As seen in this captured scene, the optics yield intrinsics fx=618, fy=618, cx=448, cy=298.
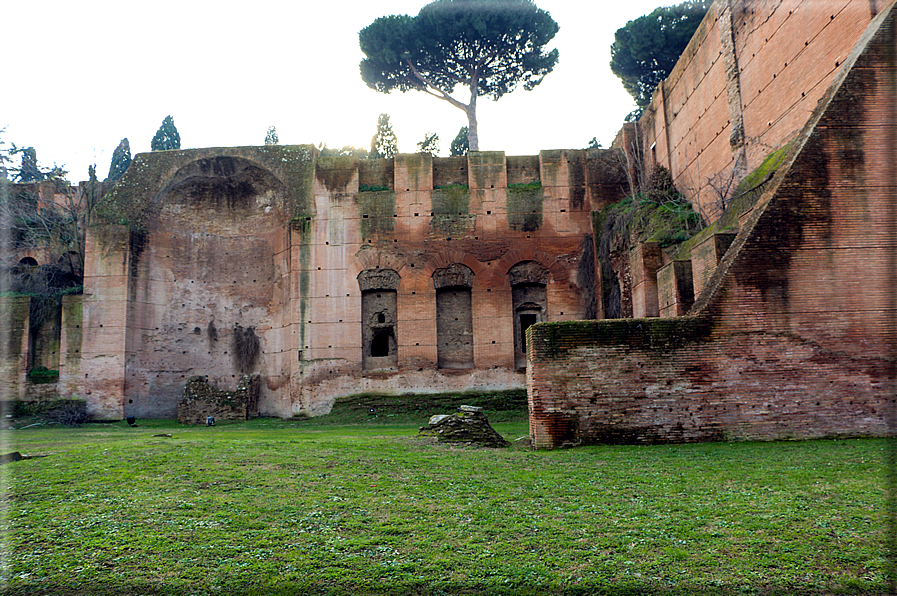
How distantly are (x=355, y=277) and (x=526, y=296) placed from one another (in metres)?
5.17

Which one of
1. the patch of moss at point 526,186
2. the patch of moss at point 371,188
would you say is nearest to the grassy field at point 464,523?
the patch of moss at point 526,186

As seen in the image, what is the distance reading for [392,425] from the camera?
15.5 meters

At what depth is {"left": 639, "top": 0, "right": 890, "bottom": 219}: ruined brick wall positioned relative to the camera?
33.8 ft

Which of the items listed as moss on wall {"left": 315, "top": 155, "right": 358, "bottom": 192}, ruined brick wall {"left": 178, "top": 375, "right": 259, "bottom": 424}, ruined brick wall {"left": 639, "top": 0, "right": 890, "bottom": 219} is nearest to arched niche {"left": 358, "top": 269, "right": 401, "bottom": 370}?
moss on wall {"left": 315, "top": 155, "right": 358, "bottom": 192}

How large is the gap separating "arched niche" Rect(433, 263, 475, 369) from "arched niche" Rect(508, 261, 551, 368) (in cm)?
134

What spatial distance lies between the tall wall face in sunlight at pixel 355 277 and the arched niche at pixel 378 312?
43 millimetres

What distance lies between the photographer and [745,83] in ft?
42.5

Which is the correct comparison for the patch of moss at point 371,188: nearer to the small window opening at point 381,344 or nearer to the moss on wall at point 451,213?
the moss on wall at point 451,213

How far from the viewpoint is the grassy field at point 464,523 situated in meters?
3.74

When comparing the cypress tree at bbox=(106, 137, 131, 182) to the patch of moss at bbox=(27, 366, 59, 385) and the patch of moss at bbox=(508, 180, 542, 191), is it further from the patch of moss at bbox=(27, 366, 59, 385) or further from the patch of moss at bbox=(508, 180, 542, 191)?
the patch of moss at bbox=(508, 180, 542, 191)

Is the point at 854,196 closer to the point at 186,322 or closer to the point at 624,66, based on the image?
the point at 186,322

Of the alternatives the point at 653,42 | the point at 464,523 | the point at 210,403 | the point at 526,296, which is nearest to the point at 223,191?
the point at 210,403

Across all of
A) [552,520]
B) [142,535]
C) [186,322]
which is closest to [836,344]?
[552,520]

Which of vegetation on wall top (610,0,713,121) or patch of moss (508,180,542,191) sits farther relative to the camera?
vegetation on wall top (610,0,713,121)
